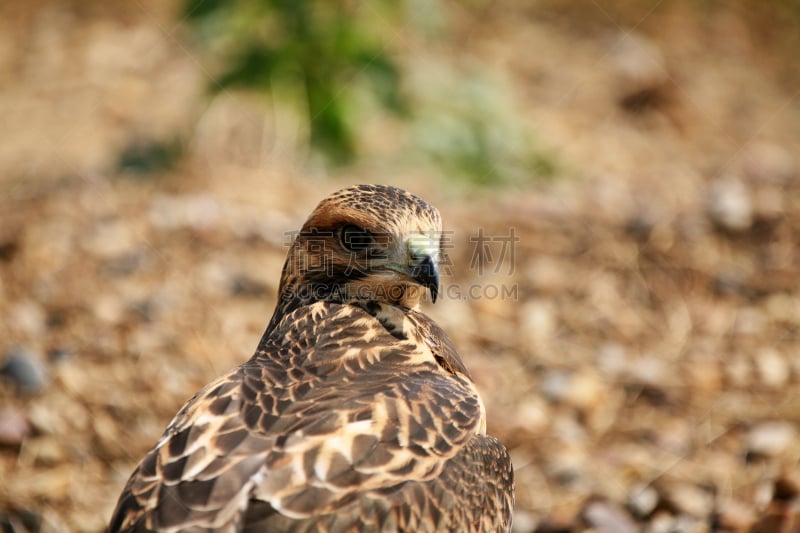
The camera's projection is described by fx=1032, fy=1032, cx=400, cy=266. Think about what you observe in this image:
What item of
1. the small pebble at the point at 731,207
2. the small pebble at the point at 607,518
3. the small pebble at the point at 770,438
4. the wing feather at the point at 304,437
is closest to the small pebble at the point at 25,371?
the wing feather at the point at 304,437

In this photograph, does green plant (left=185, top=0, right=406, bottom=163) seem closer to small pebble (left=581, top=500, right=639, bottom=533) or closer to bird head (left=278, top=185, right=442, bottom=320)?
bird head (left=278, top=185, right=442, bottom=320)

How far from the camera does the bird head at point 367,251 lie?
419cm

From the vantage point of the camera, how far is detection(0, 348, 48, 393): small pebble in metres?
5.92

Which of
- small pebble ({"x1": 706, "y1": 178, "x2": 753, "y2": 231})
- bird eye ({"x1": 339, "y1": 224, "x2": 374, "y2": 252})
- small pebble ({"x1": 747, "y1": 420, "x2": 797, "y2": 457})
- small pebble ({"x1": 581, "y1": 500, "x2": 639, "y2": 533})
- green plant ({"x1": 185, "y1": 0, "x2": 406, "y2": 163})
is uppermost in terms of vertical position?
green plant ({"x1": 185, "y1": 0, "x2": 406, "y2": 163})

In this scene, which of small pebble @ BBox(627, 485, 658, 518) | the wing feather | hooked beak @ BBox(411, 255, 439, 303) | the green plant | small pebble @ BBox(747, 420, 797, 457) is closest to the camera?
the wing feather

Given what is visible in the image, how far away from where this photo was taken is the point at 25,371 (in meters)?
6.00

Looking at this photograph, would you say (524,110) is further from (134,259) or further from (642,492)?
(642,492)

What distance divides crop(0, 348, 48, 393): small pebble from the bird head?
2149mm

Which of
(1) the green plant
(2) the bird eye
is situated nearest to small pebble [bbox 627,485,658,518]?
(2) the bird eye

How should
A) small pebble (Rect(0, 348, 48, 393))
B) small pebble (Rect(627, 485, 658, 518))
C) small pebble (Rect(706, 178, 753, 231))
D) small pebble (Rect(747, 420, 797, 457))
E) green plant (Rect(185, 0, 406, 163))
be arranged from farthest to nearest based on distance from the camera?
1. green plant (Rect(185, 0, 406, 163))
2. small pebble (Rect(706, 178, 753, 231))
3. small pebble (Rect(0, 348, 48, 393))
4. small pebble (Rect(747, 420, 797, 457))
5. small pebble (Rect(627, 485, 658, 518))

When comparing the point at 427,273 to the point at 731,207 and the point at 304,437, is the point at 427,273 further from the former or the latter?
the point at 731,207

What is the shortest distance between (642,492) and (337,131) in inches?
169

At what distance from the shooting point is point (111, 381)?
604 centimetres

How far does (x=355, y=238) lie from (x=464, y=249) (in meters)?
3.33
